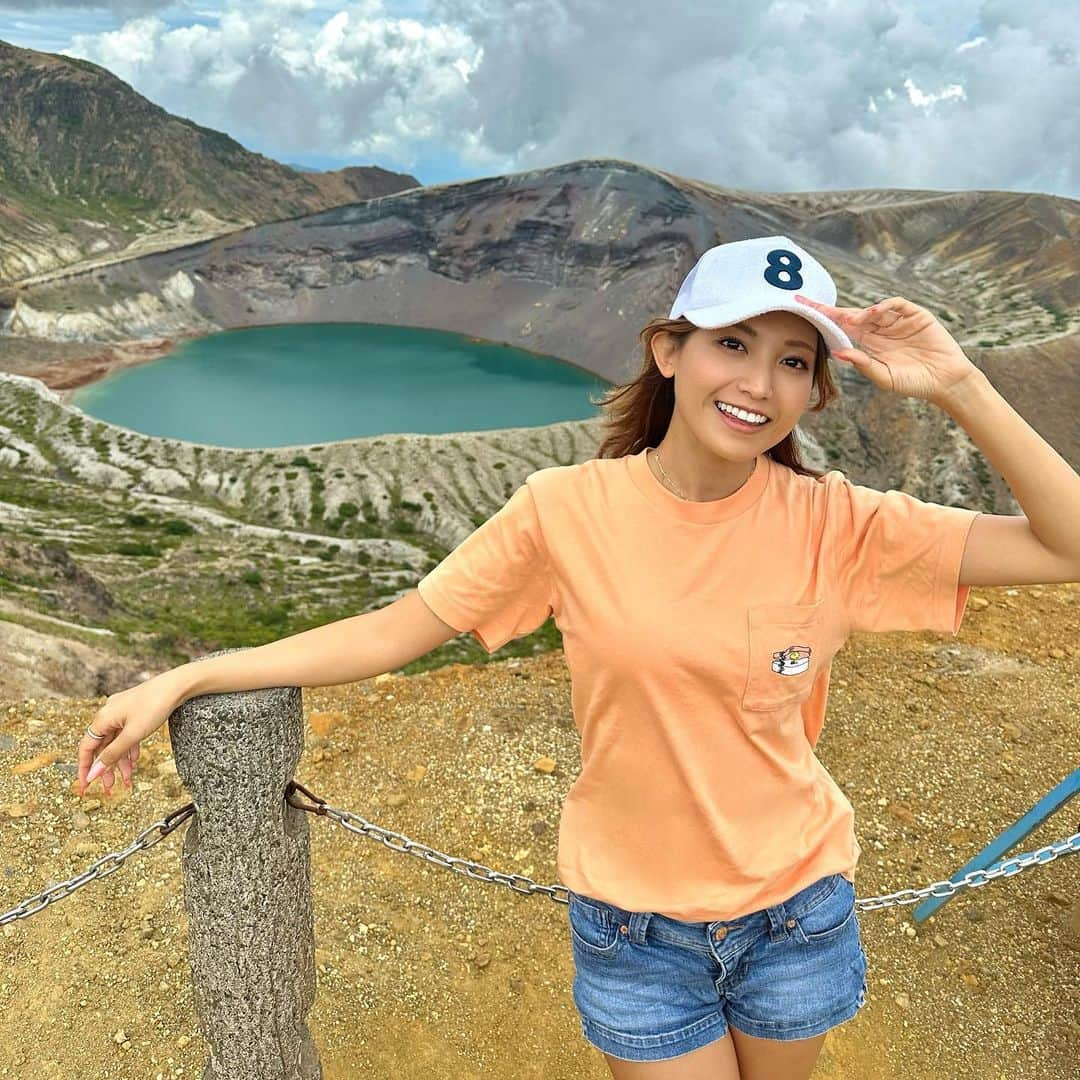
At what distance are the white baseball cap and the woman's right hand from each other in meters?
2.38

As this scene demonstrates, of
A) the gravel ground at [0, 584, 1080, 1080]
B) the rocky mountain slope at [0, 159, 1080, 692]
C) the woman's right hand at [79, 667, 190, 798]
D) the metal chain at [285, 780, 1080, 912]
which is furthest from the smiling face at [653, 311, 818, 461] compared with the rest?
the rocky mountain slope at [0, 159, 1080, 692]

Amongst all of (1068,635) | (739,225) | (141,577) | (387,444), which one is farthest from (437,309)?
(1068,635)

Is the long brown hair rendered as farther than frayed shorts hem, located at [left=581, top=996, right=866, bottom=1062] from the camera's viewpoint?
Yes

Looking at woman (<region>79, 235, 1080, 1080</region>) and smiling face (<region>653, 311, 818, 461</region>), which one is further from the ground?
smiling face (<region>653, 311, 818, 461</region>)

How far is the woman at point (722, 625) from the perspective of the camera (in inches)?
117

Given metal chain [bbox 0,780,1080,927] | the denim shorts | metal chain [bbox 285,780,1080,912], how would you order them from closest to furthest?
the denim shorts, metal chain [bbox 0,780,1080,927], metal chain [bbox 285,780,1080,912]

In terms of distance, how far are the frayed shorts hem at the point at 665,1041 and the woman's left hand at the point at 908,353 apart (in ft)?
7.79

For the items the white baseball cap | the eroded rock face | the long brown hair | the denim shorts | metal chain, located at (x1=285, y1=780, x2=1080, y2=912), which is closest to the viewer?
the white baseball cap

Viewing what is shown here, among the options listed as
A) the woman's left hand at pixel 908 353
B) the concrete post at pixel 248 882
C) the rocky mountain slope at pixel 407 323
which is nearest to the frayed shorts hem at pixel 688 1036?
the concrete post at pixel 248 882

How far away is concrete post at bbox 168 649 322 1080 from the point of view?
3.65m

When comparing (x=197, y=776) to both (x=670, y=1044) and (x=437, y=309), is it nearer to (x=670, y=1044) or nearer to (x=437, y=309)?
(x=670, y=1044)

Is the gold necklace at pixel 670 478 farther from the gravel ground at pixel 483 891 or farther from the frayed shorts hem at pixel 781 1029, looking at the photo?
the gravel ground at pixel 483 891

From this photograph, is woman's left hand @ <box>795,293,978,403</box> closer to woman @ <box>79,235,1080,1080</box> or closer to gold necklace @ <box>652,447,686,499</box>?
woman @ <box>79,235,1080,1080</box>

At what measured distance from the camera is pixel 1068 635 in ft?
37.4
